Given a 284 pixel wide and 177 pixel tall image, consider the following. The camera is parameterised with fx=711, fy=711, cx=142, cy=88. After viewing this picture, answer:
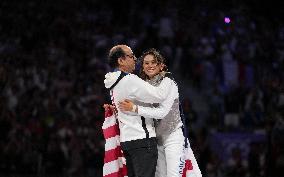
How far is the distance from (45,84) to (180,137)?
7.86 metres

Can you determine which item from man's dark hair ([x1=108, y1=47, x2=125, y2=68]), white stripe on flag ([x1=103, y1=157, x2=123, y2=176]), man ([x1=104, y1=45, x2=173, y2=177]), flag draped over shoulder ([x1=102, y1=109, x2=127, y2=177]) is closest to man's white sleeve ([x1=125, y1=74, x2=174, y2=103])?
man ([x1=104, y1=45, x2=173, y2=177])

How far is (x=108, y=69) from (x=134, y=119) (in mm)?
7824

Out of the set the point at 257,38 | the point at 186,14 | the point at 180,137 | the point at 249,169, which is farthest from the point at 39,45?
the point at 180,137

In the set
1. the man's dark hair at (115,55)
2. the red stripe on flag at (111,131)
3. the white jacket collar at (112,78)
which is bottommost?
the red stripe on flag at (111,131)

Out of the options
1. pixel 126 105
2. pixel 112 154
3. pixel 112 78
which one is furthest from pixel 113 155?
pixel 112 78

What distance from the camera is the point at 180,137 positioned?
6.98 m

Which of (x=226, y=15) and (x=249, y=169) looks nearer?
(x=249, y=169)

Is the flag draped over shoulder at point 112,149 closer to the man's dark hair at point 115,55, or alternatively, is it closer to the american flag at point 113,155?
the american flag at point 113,155

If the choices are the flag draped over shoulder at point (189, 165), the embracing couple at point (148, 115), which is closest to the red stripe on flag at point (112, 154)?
the embracing couple at point (148, 115)

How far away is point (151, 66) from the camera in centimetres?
686

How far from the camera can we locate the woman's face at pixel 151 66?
6855 mm

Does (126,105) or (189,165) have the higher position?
(126,105)

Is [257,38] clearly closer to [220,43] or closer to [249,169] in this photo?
[220,43]

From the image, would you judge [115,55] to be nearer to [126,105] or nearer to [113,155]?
[126,105]
